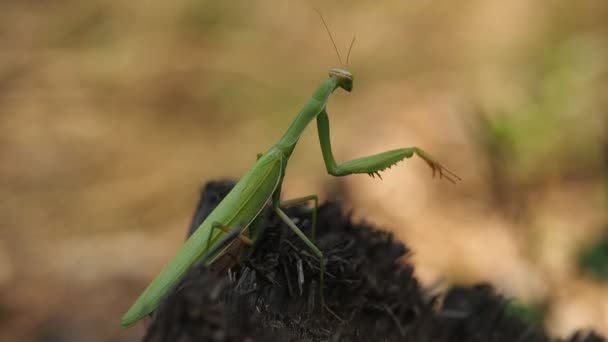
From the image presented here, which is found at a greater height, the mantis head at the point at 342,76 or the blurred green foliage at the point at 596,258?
the blurred green foliage at the point at 596,258

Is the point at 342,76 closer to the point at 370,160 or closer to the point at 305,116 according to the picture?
the point at 305,116

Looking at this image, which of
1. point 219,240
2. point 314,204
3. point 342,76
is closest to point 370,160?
point 314,204

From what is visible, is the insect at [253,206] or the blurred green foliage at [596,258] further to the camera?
the blurred green foliage at [596,258]

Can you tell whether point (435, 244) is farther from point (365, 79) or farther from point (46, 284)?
point (46, 284)

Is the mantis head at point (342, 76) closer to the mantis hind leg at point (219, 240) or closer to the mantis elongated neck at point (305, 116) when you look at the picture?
the mantis elongated neck at point (305, 116)

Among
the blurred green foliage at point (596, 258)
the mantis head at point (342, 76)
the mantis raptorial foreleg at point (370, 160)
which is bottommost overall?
the mantis raptorial foreleg at point (370, 160)

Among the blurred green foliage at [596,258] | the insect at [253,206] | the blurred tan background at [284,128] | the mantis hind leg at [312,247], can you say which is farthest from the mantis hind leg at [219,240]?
the blurred green foliage at [596,258]

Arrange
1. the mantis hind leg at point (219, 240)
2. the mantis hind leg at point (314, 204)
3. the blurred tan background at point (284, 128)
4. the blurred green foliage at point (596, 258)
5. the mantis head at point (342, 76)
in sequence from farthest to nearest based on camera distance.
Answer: the blurred tan background at point (284, 128) < the blurred green foliage at point (596, 258) < the mantis head at point (342, 76) < the mantis hind leg at point (314, 204) < the mantis hind leg at point (219, 240)
